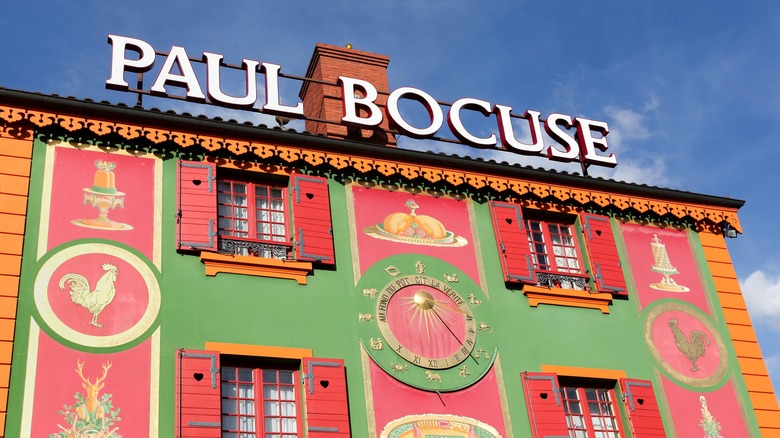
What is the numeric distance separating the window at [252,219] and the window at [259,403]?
231 cm

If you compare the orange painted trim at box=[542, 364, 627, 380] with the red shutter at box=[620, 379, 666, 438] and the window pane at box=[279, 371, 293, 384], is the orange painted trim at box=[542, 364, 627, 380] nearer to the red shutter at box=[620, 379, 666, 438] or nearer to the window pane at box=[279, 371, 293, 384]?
the red shutter at box=[620, 379, 666, 438]

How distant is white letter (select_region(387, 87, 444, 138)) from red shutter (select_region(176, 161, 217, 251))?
15.0 ft

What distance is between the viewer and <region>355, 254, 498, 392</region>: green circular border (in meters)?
17.4

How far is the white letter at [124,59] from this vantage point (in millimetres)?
18875

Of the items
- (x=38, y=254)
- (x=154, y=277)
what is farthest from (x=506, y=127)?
(x=38, y=254)

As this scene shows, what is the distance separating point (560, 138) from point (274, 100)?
6700mm

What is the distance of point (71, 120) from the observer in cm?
1747

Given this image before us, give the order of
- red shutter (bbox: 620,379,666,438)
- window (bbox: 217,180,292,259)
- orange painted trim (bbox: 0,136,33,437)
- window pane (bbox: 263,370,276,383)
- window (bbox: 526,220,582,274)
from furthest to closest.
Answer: window (bbox: 526,220,582,274), red shutter (bbox: 620,379,666,438), window (bbox: 217,180,292,259), window pane (bbox: 263,370,276,383), orange painted trim (bbox: 0,136,33,437)

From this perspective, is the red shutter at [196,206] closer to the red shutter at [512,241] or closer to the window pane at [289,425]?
the window pane at [289,425]

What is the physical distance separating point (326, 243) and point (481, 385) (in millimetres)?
3768

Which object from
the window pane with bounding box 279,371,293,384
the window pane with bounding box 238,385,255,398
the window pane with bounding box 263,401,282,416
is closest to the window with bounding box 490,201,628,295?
the window pane with bounding box 279,371,293,384

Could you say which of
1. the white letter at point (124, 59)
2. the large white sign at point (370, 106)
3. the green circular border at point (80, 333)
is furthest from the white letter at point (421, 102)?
the green circular border at point (80, 333)

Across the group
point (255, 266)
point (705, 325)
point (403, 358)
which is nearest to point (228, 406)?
point (255, 266)

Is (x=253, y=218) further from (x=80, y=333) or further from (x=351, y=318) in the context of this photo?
(x=80, y=333)
